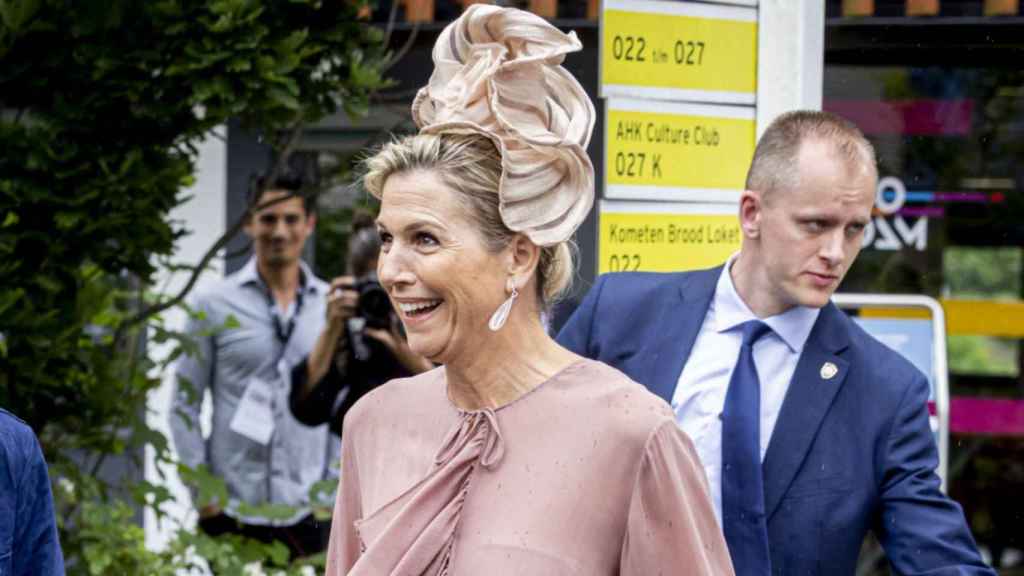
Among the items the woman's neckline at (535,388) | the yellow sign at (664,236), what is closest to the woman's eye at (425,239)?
the woman's neckline at (535,388)

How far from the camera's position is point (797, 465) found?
3271 mm

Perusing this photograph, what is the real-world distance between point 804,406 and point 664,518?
107 cm

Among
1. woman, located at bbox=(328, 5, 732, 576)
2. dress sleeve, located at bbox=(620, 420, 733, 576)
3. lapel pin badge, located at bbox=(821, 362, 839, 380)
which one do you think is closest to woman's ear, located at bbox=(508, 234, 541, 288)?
woman, located at bbox=(328, 5, 732, 576)

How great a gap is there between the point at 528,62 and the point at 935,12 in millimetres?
4210

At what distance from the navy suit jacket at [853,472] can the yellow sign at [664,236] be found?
0.87m

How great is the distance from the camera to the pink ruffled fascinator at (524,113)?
2.43 meters

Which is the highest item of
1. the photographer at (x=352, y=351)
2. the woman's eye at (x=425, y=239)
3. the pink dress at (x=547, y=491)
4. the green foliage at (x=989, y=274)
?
the woman's eye at (x=425, y=239)

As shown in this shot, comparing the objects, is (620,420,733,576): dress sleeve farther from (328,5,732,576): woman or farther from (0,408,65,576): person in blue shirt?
(0,408,65,576): person in blue shirt

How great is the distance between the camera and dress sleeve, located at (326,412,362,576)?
2.63 m

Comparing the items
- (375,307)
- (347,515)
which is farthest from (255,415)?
(347,515)

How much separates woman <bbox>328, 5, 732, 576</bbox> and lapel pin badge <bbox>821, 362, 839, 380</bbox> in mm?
974

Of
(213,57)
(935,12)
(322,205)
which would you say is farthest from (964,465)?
(213,57)

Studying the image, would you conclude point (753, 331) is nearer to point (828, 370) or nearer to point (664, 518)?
point (828, 370)

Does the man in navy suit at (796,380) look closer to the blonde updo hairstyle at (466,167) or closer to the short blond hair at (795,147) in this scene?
the short blond hair at (795,147)
